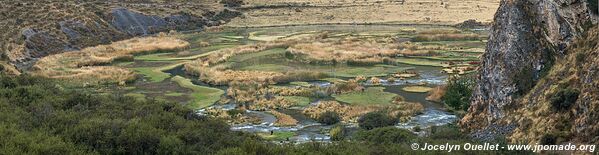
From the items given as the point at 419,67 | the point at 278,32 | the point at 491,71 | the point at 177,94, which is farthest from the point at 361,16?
the point at 491,71

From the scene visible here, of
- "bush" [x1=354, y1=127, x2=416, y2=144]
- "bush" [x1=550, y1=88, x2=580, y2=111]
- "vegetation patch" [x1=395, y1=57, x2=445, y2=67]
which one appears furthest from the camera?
"vegetation patch" [x1=395, y1=57, x2=445, y2=67]

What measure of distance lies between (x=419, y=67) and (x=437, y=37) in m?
24.2

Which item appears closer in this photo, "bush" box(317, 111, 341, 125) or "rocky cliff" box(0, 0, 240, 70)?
"bush" box(317, 111, 341, 125)

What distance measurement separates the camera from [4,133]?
60.7ft

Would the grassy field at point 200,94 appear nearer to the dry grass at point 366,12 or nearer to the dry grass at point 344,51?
the dry grass at point 344,51

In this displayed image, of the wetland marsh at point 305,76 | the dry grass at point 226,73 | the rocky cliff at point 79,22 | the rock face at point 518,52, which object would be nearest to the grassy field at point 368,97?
the wetland marsh at point 305,76

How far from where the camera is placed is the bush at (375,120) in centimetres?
3403

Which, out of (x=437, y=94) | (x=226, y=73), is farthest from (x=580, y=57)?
(x=226, y=73)

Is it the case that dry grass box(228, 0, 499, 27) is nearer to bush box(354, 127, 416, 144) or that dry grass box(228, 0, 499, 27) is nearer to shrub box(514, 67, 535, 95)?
shrub box(514, 67, 535, 95)

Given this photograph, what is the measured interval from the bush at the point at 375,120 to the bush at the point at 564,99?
10515 millimetres

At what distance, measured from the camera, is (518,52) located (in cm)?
3039

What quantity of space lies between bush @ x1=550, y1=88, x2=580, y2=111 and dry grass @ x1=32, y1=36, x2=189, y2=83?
36179mm

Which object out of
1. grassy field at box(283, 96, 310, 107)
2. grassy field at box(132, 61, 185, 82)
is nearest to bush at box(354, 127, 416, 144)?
grassy field at box(283, 96, 310, 107)

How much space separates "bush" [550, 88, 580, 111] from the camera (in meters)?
24.7
